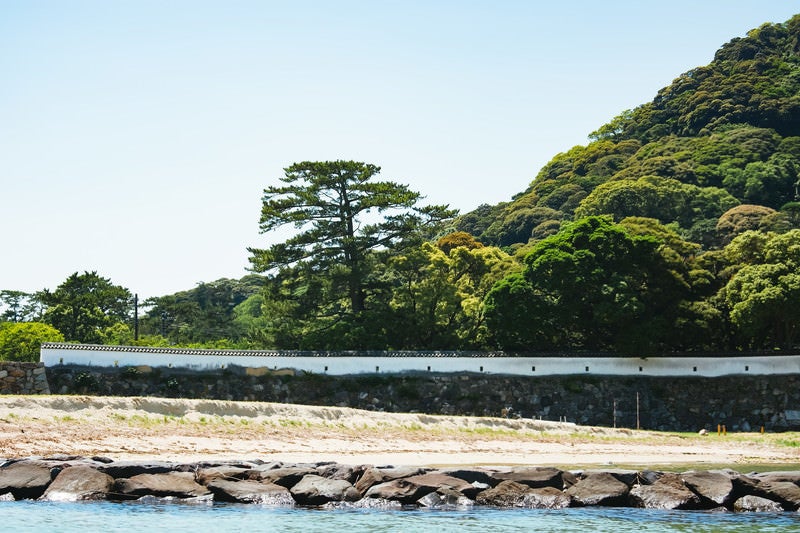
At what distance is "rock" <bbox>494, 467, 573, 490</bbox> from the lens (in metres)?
19.2

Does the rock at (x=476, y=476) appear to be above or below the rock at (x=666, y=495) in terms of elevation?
above

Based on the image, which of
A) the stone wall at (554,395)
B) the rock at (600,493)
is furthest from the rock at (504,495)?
the stone wall at (554,395)

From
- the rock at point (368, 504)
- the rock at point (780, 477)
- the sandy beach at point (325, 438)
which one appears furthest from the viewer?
the sandy beach at point (325, 438)

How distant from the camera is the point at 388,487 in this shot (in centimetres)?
1873

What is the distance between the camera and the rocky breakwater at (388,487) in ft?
60.8

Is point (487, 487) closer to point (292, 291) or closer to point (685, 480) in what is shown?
point (685, 480)

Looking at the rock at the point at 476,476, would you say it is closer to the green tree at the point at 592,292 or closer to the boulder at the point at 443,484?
the boulder at the point at 443,484

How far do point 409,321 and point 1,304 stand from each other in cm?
5757

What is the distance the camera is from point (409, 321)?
154 ft

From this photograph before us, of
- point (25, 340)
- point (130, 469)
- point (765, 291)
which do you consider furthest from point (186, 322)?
point (130, 469)

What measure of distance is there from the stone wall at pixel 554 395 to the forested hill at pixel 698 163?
1251 inches

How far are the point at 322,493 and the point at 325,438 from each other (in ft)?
37.2

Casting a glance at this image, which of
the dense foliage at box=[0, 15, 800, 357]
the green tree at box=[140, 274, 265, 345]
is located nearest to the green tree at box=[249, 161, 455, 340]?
the dense foliage at box=[0, 15, 800, 357]

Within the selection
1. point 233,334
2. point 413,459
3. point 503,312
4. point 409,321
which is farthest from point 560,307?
point 233,334
